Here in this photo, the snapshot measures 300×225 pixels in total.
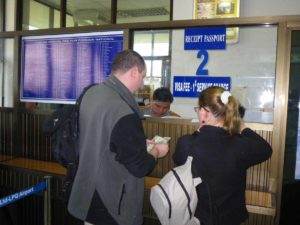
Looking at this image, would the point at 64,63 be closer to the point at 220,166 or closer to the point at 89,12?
the point at 220,166

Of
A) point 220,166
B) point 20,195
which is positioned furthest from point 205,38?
point 20,195

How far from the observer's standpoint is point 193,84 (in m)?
2.24

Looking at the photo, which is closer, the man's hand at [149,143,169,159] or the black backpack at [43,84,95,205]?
the black backpack at [43,84,95,205]

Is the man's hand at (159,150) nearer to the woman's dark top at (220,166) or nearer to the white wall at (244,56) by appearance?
the woman's dark top at (220,166)

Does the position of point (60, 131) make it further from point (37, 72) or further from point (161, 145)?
point (37, 72)

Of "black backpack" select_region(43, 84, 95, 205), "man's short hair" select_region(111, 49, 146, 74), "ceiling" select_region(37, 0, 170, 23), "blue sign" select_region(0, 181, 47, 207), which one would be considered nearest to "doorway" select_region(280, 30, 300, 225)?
"man's short hair" select_region(111, 49, 146, 74)

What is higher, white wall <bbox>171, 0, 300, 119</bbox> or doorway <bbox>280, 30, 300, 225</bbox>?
white wall <bbox>171, 0, 300, 119</bbox>

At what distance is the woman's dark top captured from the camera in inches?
55.5

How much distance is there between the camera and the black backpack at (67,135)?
5.11 ft

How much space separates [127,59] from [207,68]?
90 cm

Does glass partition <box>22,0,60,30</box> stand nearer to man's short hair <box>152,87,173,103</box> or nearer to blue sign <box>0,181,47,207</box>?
man's short hair <box>152,87,173,103</box>

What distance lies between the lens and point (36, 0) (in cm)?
477

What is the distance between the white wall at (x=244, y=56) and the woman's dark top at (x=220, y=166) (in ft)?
2.57

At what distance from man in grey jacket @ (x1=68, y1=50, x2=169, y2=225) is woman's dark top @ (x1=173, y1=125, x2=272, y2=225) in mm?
232
